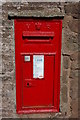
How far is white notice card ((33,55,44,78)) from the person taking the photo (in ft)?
9.36

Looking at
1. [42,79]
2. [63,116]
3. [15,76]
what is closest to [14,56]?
[15,76]

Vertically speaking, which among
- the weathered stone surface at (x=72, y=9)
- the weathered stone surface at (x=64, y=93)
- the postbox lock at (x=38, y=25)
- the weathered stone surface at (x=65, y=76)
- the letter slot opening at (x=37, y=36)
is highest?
the weathered stone surface at (x=72, y=9)

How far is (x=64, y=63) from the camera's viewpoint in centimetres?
298

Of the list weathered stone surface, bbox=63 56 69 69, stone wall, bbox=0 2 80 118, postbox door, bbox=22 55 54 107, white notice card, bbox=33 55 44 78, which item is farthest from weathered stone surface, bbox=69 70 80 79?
white notice card, bbox=33 55 44 78

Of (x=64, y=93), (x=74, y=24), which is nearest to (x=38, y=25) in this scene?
(x=74, y=24)

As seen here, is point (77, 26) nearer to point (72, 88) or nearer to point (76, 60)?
point (76, 60)

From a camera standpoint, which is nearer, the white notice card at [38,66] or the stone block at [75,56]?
the white notice card at [38,66]

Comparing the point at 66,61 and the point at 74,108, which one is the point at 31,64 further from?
the point at 74,108

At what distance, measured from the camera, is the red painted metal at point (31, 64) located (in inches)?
109

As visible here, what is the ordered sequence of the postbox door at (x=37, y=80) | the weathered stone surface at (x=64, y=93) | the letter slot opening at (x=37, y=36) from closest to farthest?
the letter slot opening at (x=37, y=36) → the postbox door at (x=37, y=80) → the weathered stone surface at (x=64, y=93)

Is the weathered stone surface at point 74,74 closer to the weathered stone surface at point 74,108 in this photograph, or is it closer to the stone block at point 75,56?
the stone block at point 75,56

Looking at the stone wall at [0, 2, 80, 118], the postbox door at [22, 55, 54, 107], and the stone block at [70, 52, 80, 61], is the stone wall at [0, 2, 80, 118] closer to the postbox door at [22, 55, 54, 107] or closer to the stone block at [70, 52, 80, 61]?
the stone block at [70, 52, 80, 61]

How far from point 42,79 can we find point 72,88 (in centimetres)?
46

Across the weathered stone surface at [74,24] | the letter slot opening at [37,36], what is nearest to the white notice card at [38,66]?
the letter slot opening at [37,36]
